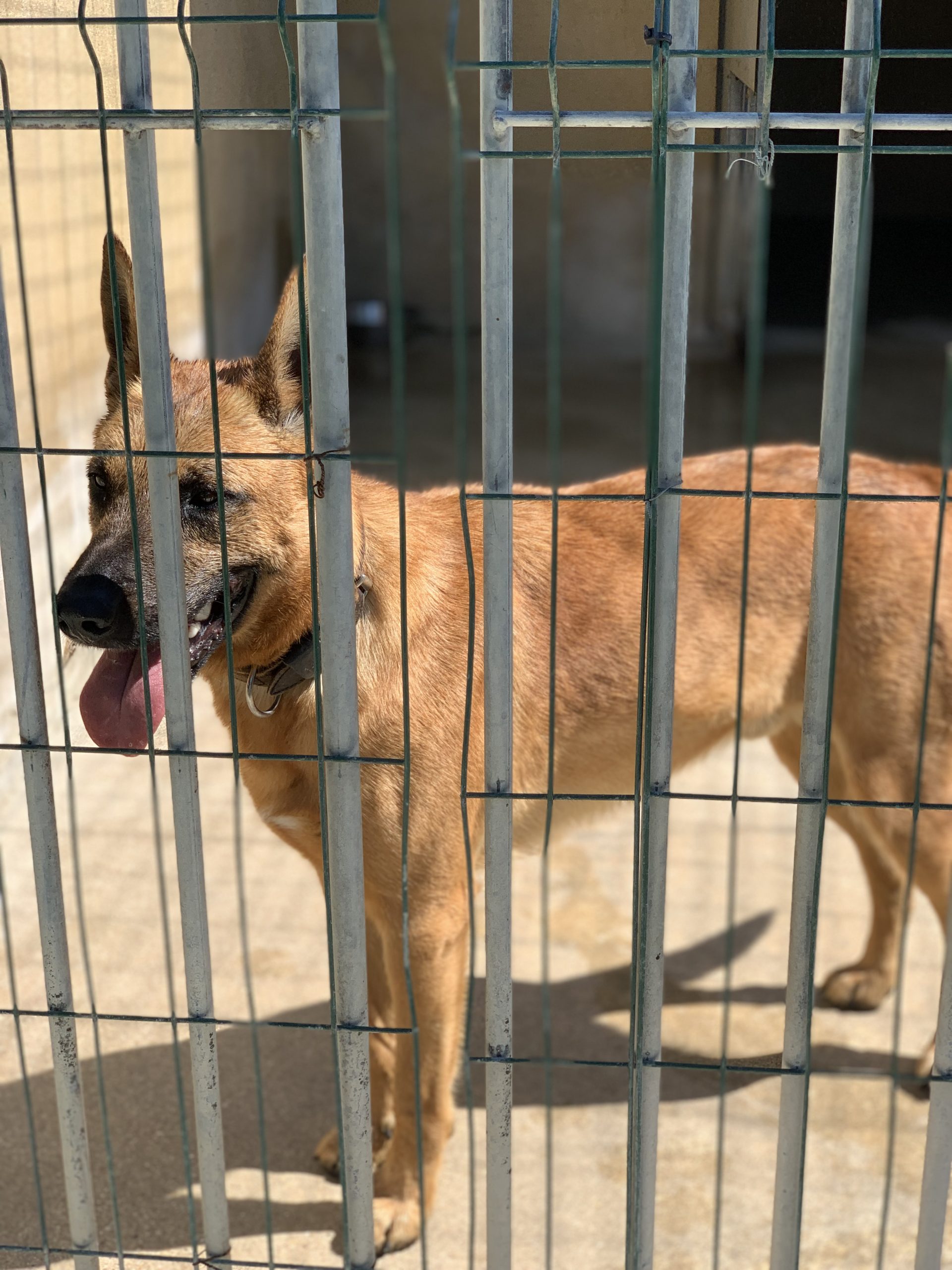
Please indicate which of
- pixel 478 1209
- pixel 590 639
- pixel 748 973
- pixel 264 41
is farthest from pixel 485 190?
pixel 748 973

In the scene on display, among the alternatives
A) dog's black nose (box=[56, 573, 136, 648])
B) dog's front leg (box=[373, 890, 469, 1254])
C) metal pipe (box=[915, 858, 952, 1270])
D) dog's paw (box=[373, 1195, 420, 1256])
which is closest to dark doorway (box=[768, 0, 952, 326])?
metal pipe (box=[915, 858, 952, 1270])

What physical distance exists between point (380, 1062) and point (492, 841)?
4.33ft

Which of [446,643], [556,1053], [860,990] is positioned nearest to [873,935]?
[860,990]

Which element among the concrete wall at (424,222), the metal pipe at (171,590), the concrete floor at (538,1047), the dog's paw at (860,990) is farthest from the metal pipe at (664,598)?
the concrete wall at (424,222)

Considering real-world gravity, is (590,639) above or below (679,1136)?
above

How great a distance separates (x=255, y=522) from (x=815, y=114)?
117 centimetres

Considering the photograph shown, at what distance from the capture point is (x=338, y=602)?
1.78 m

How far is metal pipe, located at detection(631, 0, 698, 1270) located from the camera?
1.63 metres

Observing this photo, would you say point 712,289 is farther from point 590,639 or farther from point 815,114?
point 815,114

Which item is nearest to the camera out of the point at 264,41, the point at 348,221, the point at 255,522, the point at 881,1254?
the point at 264,41

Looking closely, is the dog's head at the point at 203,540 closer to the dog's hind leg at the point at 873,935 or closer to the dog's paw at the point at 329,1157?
the dog's paw at the point at 329,1157

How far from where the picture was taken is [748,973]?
3555mm

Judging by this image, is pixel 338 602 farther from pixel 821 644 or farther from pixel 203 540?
pixel 821 644

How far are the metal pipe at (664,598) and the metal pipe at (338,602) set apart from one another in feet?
1.41
